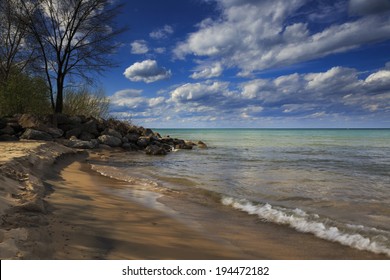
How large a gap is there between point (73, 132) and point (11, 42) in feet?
Result: 28.7

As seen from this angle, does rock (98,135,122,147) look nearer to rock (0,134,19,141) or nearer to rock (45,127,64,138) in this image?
rock (45,127,64,138)

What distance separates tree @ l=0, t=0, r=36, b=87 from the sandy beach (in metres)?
17.5

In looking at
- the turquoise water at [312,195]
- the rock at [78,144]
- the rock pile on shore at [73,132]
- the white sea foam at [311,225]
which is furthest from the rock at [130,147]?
the white sea foam at [311,225]

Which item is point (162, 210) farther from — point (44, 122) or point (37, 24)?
point (37, 24)

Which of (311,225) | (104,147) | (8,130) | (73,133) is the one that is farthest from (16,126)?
(311,225)

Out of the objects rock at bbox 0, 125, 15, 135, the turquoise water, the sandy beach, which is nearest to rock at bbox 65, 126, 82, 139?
rock at bbox 0, 125, 15, 135

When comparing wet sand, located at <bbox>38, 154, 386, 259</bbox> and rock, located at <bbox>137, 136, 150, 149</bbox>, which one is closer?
wet sand, located at <bbox>38, 154, 386, 259</bbox>

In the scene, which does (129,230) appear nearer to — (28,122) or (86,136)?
(28,122)

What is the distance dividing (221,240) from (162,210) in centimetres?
198

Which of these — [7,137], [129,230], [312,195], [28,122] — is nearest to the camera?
[129,230]

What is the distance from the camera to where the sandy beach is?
11.8 ft

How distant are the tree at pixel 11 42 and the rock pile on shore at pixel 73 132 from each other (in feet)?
15.5

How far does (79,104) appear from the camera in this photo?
26.0m

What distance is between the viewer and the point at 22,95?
18.9 m
